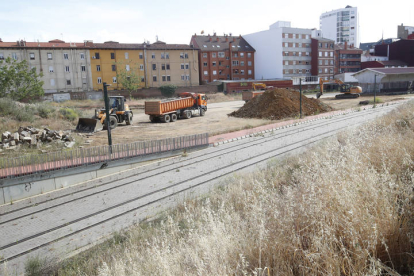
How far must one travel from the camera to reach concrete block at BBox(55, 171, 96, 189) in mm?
12289

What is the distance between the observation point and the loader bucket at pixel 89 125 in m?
22.2

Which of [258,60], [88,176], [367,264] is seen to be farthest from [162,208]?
[258,60]

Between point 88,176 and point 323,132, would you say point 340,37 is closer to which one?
point 323,132

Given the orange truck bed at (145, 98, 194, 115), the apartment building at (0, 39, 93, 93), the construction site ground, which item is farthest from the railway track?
the apartment building at (0, 39, 93, 93)

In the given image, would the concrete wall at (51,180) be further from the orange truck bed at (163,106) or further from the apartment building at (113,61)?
the apartment building at (113,61)

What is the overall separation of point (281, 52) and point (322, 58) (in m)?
10.9

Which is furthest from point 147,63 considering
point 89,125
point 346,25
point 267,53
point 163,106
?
point 346,25

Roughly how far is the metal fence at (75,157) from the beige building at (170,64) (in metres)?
45.9

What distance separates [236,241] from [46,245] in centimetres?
555

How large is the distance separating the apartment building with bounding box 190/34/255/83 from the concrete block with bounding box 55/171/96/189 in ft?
178

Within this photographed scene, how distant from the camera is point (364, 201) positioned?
444cm

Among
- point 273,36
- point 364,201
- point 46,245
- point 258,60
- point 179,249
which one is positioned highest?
point 273,36

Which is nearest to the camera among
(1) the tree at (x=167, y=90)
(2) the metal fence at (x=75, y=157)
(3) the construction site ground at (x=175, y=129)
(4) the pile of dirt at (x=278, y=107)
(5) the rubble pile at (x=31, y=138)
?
(2) the metal fence at (x=75, y=157)

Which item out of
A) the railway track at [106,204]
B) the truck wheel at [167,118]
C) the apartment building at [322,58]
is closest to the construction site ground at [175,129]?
the truck wheel at [167,118]
